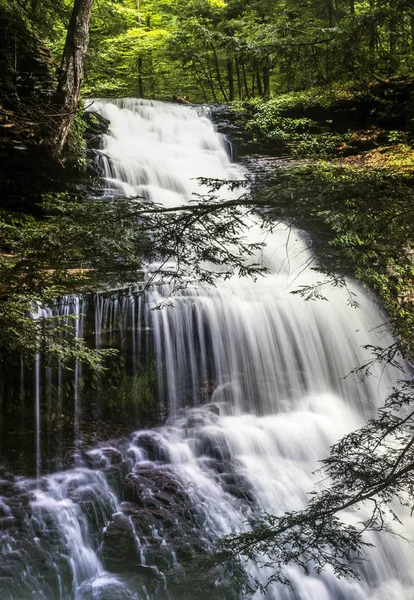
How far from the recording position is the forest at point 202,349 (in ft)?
12.1

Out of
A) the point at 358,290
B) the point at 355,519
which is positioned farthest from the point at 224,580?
the point at 358,290

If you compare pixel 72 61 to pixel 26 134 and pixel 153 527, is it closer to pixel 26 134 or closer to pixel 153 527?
pixel 26 134

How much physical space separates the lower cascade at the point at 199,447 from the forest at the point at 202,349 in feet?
0.09

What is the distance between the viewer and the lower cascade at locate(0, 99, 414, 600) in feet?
16.9

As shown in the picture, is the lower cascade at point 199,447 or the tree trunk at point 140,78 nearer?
the lower cascade at point 199,447

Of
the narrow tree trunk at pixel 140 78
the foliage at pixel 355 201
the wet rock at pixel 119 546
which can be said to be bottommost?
the wet rock at pixel 119 546

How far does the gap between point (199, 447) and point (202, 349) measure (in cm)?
180

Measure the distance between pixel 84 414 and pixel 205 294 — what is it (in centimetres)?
314

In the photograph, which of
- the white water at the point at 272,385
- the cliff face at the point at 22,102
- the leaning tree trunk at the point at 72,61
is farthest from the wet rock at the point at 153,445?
the leaning tree trunk at the point at 72,61

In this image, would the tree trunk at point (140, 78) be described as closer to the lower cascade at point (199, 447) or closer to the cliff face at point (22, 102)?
the lower cascade at point (199, 447)

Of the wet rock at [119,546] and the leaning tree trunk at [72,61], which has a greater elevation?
the leaning tree trunk at [72,61]

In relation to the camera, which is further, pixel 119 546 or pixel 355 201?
pixel 119 546

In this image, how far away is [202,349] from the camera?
8.12 meters

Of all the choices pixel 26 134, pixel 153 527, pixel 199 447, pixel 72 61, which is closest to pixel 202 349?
pixel 199 447
